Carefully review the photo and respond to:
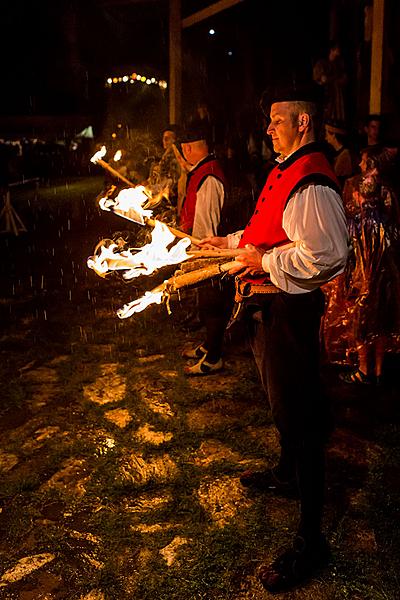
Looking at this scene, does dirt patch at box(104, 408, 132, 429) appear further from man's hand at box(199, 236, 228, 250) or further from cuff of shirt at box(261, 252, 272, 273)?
cuff of shirt at box(261, 252, 272, 273)

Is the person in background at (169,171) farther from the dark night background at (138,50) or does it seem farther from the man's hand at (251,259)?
the man's hand at (251,259)

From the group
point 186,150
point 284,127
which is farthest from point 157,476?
point 186,150

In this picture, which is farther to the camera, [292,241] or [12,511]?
[12,511]

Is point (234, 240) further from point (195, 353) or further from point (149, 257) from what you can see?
point (195, 353)

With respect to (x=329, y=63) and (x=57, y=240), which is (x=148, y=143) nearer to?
(x=329, y=63)

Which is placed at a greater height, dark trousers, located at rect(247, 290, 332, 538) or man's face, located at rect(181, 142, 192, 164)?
man's face, located at rect(181, 142, 192, 164)

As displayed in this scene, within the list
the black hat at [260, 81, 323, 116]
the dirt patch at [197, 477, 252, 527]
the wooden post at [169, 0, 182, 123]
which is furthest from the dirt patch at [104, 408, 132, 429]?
the wooden post at [169, 0, 182, 123]

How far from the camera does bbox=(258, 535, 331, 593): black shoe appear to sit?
2998 millimetres

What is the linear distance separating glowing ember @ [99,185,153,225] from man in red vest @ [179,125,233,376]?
5.02 ft

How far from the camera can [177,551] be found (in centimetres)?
330

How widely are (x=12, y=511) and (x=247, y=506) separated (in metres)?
1.38

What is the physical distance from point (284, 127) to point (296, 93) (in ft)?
0.51

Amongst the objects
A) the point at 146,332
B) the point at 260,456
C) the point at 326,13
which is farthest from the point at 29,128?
the point at 260,456

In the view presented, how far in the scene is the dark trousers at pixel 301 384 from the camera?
→ 292cm
